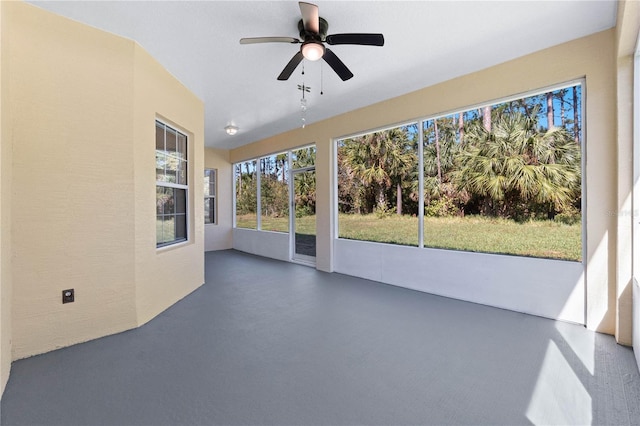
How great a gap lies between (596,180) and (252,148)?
6.44 m

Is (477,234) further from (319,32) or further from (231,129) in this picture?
(231,129)

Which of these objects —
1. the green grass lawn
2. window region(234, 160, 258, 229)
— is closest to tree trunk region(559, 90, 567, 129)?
the green grass lawn

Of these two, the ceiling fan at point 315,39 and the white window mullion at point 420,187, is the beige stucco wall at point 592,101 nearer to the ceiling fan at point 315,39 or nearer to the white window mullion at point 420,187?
the white window mullion at point 420,187

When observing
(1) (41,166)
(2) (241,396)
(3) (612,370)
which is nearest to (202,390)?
(2) (241,396)

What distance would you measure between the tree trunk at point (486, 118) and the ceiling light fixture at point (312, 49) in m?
2.33

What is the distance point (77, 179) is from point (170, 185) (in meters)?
1.23

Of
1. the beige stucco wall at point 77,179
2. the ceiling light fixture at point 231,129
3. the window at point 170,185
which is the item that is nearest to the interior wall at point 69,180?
the beige stucco wall at point 77,179

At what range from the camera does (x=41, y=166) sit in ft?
8.00

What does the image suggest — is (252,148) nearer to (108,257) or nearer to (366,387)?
(108,257)

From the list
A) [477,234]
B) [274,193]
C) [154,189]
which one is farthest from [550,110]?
[274,193]

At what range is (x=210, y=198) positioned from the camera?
8.02 metres

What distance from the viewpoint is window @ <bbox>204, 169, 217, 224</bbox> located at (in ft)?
26.1

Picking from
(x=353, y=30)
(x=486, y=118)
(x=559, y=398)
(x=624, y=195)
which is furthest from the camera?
(x=486, y=118)

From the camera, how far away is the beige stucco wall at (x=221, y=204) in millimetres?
7871
